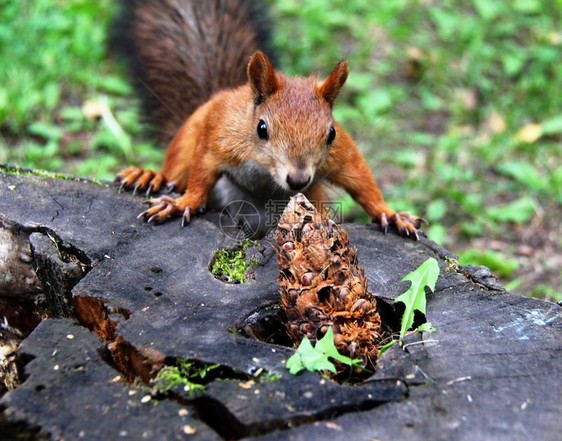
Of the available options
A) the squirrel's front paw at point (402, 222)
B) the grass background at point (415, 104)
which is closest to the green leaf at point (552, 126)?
the grass background at point (415, 104)

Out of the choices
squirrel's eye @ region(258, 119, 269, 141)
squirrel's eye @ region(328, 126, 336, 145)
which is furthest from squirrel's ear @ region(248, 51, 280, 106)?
squirrel's eye @ region(328, 126, 336, 145)

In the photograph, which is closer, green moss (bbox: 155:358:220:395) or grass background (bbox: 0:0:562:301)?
green moss (bbox: 155:358:220:395)

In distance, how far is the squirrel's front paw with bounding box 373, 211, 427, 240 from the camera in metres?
1.74

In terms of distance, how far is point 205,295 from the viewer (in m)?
1.33

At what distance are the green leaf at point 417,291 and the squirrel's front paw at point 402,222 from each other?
357mm

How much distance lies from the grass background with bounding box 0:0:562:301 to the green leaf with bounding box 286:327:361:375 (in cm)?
155

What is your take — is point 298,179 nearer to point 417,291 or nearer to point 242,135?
point 242,135

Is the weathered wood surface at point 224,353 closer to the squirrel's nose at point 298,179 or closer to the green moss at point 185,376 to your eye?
the green moss at point 185,376

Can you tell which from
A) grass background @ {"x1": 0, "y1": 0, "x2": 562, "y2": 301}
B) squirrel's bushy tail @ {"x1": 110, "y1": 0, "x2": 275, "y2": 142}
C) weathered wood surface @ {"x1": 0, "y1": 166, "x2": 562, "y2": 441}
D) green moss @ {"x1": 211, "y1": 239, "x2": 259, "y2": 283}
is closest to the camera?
weathered wood surface @ {"x1": 0, "y1": 166, "x2": 562, "y2": 441}

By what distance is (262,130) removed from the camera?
1910 mm

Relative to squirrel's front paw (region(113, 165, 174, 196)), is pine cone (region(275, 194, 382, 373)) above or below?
above

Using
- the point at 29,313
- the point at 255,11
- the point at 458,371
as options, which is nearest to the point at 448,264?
the point at 458,371

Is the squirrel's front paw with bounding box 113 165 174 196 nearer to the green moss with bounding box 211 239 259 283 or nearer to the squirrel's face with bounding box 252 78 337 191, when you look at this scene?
the squirrel's face with bounding box 252 78 337 191

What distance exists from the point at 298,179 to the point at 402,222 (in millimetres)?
337
